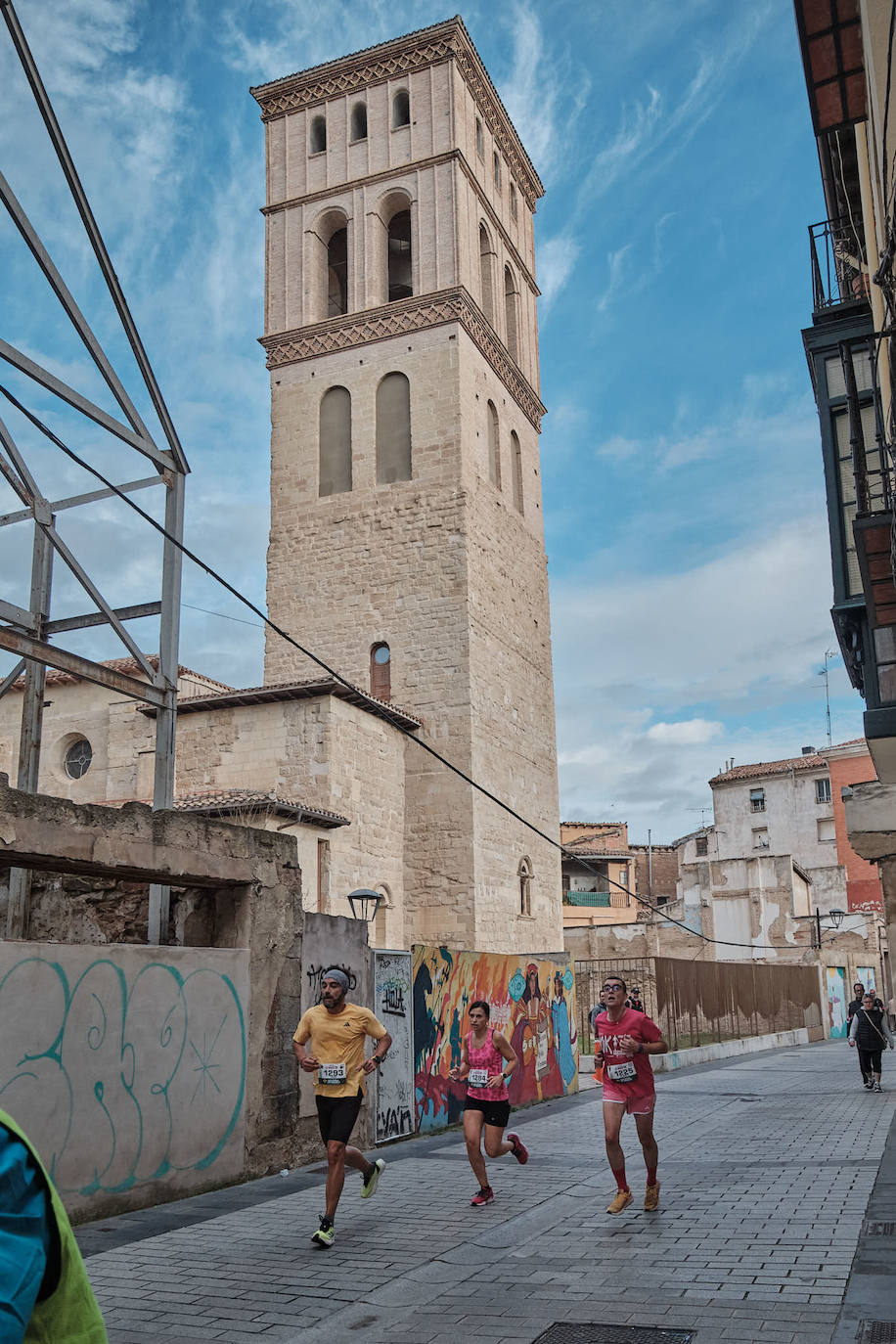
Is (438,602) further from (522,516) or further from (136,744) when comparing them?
(136,744)

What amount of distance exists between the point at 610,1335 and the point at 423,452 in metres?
27.2

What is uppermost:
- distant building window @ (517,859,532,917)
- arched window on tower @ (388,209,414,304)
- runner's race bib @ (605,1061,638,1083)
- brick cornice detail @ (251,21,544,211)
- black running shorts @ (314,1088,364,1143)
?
brick cornice detail @ (251,21,544,211)

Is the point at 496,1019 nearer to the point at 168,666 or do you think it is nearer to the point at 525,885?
the point at 168,666

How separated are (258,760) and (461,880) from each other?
18.3ft

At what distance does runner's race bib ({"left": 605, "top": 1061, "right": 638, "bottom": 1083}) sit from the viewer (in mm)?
7859

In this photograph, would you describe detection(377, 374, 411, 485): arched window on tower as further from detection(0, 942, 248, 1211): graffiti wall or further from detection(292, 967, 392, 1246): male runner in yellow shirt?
detection(292, 967, 392, 1246): male runner in yellow shirt

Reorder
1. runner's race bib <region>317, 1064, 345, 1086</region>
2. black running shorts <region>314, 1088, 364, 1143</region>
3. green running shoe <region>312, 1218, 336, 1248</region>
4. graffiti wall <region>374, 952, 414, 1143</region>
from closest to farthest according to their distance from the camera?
1. green running shoe <region>312, 1218, 336, 1248</region>
2. black running shorts <region>314, 1088, 364, 1143</region>
3. runner's race bib <region>317, 1064, 345, 1086</region>
4. graffiti wall <region>374, 952, 414, 1143</region>

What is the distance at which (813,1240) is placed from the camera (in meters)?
6.69

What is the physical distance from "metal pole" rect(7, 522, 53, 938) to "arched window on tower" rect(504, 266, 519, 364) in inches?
1100

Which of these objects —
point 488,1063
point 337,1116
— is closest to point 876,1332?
point 337,1116

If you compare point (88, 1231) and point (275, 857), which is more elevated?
point (275, 857)

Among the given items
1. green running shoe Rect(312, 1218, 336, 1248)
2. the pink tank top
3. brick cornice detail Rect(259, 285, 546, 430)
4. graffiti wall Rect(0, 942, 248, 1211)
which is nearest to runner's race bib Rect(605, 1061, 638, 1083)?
the pink tank top

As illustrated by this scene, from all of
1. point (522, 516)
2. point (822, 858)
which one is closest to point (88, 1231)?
point (522, 516)

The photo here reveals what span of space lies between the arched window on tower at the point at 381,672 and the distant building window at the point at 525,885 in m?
5.75
